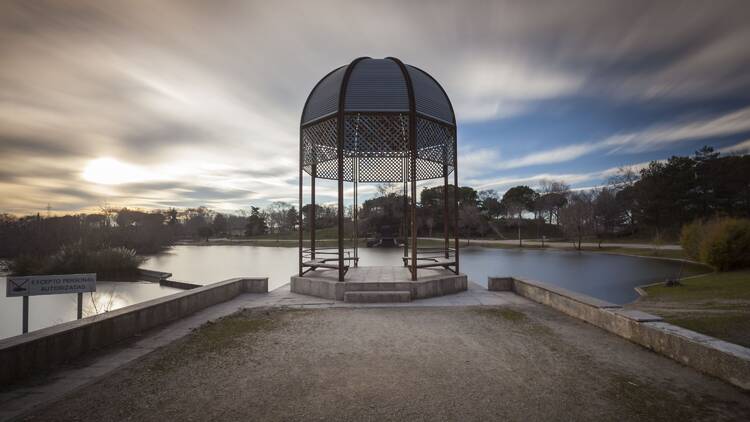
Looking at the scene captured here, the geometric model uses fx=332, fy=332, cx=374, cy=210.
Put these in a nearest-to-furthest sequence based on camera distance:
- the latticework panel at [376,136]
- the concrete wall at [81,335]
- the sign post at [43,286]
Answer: the concrete wall at [81,335]
the sign post at [43,286]
the latticework panel at [376,136]

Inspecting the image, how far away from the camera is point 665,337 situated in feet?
11.7

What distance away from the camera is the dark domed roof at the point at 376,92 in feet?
22.9

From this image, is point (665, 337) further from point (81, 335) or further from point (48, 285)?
point (48, 285)

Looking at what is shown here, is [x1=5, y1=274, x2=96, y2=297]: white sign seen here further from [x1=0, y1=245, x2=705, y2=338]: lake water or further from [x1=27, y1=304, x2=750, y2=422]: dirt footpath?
[x1=0, y1=245, x2=705, y2=338]: lake water

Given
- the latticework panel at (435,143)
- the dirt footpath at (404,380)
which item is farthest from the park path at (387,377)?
the latticework panel at (435,143)

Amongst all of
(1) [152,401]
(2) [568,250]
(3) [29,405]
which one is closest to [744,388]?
(1) [152,401]

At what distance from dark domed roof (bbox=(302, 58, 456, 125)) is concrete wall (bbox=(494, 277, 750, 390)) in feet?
15.0

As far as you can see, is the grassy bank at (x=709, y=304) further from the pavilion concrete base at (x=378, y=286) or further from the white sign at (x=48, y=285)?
the white sign at (x=48, y=285)

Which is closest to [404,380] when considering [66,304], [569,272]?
[66,304]

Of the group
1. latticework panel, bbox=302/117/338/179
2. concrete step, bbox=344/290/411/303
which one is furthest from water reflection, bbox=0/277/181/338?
concrete step, bbox=344/290/411/303

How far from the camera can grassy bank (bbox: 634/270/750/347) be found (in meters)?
5.72

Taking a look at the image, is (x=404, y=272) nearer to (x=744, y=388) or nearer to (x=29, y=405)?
(x=744, y=388)

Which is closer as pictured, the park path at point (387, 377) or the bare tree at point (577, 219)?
the park path at point (387, 377)

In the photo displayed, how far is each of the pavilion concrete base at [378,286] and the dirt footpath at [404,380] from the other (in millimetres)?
1704
